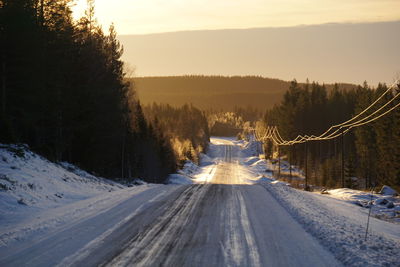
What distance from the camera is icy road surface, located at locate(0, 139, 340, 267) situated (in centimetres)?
840

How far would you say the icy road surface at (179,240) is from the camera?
27.6 ft

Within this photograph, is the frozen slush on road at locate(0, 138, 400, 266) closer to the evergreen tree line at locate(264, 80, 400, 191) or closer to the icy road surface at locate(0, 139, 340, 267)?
the icy road surface at locate(0, 139, 340, 267)

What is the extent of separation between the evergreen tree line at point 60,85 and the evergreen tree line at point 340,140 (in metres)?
33.2

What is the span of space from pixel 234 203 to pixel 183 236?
6.49m

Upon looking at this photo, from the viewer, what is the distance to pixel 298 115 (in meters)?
108

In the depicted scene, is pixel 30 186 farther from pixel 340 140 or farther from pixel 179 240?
pixel 340 140

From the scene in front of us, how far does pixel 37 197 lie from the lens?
634 inches

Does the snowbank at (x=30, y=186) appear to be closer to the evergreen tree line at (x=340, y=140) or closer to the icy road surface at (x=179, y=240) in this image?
the icy road surface at (x=179, y=240)

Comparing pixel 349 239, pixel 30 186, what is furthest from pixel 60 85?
pixel 349 239

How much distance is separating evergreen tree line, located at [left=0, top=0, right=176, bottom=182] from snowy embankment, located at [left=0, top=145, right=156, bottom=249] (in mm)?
2883

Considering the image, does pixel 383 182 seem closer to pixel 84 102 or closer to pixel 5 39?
pixel 84 102

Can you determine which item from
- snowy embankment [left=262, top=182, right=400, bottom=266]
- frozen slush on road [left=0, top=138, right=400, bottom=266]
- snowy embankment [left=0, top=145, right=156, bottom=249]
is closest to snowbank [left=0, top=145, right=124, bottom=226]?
snowy embankment [left=0, top=145, right=156, bottom=249]

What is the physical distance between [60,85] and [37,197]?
14.4m

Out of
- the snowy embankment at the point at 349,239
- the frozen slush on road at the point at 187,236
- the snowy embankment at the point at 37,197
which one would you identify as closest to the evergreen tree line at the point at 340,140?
the snowy embankment at the point at 37,197
